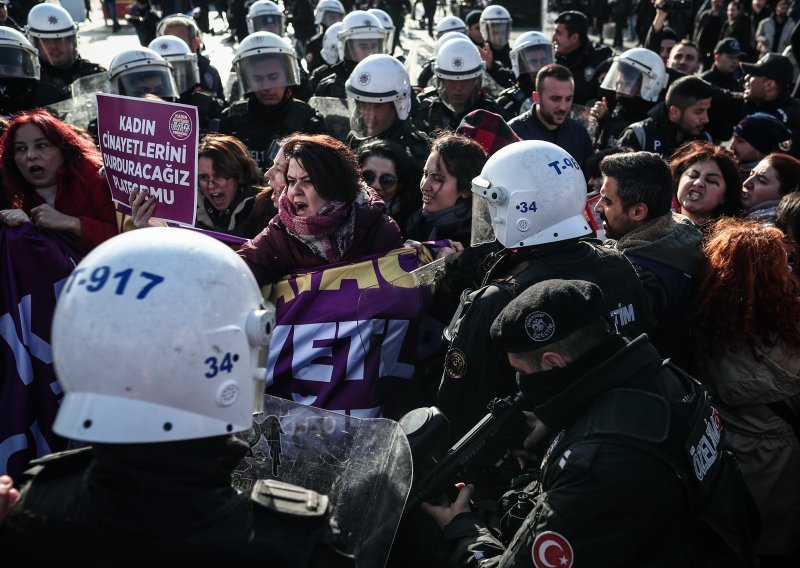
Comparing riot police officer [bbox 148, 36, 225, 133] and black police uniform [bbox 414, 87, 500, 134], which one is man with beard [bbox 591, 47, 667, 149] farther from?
riot police officer [bbox 148, 36, 225, 133]

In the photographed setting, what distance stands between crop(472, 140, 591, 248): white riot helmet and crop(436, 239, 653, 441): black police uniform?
0.24 feet

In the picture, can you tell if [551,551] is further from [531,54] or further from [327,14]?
[327,14]

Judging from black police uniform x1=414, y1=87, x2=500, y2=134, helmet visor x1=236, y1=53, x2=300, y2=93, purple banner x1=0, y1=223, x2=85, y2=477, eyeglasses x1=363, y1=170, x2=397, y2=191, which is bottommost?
purple banner x1=0, y1=223, x2=85, y2=477

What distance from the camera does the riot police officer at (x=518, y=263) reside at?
2.92 meters

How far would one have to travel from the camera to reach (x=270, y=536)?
161cm

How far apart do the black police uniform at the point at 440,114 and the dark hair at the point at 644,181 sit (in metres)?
3.22

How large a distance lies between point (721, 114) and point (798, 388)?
191 inches

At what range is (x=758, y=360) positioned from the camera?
312 centimetres

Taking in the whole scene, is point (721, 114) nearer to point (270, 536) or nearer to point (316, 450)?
point (316, 450)

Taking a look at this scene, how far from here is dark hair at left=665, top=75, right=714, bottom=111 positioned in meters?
5.74

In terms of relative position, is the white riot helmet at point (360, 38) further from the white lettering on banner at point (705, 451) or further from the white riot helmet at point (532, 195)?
the white lettering on banner at point (705, 451)

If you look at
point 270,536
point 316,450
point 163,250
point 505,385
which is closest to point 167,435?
point 270,536

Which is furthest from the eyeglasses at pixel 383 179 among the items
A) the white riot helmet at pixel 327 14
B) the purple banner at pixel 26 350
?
the white riot helmet at pixel 327 14

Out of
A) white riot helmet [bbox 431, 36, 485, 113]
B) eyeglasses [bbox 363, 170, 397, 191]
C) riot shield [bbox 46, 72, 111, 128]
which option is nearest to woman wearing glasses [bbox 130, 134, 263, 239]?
eyeglasses [bbox 363, 170, 397, 191]
